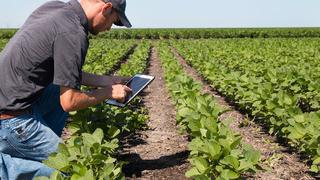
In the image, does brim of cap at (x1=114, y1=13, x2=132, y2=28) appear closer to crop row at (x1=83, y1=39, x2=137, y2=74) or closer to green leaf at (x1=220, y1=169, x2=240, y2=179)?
green leaf at (x1=220, y1=169, x2=240, y2=179)

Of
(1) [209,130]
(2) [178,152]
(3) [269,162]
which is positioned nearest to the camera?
(1) [209,130]

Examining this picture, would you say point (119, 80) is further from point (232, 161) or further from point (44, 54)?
point (232, 161)

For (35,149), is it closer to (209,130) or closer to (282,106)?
(209,130)

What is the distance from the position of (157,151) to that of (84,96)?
2167mm

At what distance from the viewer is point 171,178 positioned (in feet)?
14.9

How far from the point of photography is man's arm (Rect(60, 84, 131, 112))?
340 cm

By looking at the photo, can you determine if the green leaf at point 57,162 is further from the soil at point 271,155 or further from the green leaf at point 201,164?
the soil at point 271,155

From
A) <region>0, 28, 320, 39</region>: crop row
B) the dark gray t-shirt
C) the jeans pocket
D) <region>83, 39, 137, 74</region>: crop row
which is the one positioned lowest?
<region>0, 28, 320, 39</region>: crop row

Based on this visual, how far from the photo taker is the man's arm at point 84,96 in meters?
3.40

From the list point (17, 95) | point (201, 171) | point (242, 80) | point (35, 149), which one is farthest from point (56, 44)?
point (242, 80)

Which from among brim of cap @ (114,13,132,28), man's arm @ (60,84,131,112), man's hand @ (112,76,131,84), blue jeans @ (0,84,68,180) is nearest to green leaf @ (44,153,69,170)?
blue jeans @ (0,84,68,180)

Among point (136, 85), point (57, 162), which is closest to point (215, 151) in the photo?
point (136, 85)

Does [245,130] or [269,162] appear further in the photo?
[245,130]

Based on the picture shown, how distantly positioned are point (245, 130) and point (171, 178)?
2.44 meters
